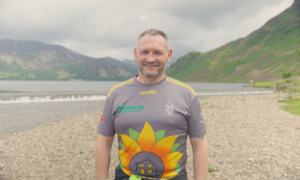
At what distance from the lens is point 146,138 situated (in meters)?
2.53

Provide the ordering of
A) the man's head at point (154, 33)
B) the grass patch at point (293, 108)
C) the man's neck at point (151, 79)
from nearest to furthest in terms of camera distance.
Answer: the man's head at point (154, 33)
the man's neck at point (151, 79)
the grass patch at point (293, 108)

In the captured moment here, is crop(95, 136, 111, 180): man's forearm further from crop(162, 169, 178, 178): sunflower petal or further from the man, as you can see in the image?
crop(162, 169, 178, 178): sunflower petal

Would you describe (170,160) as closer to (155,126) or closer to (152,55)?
(155,126)

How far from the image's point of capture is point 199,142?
2.71 metres

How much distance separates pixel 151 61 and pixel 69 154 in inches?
349

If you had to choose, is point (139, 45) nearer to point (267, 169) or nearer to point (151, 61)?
point (151, 61)

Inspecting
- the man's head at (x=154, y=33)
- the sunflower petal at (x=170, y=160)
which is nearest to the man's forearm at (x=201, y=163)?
the sunflower petal at (x=170, y=160)

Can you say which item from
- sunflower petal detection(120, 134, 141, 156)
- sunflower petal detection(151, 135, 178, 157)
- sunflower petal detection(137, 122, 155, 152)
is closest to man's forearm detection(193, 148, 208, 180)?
sunflower petal detection(151, 135, 178, 157)

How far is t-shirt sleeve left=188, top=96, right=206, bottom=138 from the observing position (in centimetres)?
264

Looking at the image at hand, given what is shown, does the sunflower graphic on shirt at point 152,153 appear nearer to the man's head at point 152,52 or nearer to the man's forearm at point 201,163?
the man's forearm at point 201,163

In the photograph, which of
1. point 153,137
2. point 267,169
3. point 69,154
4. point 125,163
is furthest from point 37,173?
point 267,169

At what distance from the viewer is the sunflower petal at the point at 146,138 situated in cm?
251

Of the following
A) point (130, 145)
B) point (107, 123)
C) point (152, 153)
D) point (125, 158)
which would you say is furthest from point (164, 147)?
point (107, 123)

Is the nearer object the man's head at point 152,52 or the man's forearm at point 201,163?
the man's head at point 152,52
